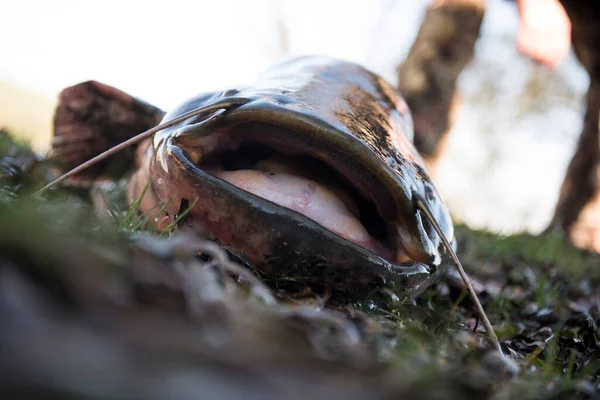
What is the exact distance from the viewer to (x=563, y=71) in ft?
52.3

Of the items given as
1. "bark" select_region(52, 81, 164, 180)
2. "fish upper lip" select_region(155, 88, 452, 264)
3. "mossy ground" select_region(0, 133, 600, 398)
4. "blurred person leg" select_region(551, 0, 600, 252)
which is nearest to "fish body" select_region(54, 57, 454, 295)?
"fish upper lip" select_region(155, 88, 452, 264)

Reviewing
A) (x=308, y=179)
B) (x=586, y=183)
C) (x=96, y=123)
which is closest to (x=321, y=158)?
(x=308, y=179)

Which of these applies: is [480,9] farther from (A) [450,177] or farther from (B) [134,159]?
(A) [450,177]

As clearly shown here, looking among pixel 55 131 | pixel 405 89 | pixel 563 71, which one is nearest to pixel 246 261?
pixel 55 131

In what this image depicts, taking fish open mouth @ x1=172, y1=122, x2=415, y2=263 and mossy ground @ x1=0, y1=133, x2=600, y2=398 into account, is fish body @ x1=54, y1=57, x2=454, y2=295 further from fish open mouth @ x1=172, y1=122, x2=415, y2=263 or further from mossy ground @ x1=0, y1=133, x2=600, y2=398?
mossy ground @ x1=0, y1=133, x2=600, y2=398

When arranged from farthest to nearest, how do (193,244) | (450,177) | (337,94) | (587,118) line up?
(450,177) < (587,118) < (337,94) < (193,244)

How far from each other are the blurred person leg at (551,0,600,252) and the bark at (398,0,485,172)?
1.52 metres

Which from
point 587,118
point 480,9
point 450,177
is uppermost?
point 480,9

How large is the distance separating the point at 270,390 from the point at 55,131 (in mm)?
2273

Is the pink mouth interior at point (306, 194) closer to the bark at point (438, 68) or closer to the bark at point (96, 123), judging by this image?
the bark at point (96, 123)

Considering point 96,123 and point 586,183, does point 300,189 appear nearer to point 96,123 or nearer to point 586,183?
point 96,123

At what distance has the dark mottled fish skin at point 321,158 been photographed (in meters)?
1.06

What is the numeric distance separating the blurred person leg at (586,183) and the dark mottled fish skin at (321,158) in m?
5.26

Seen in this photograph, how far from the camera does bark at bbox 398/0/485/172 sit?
6652 mm
